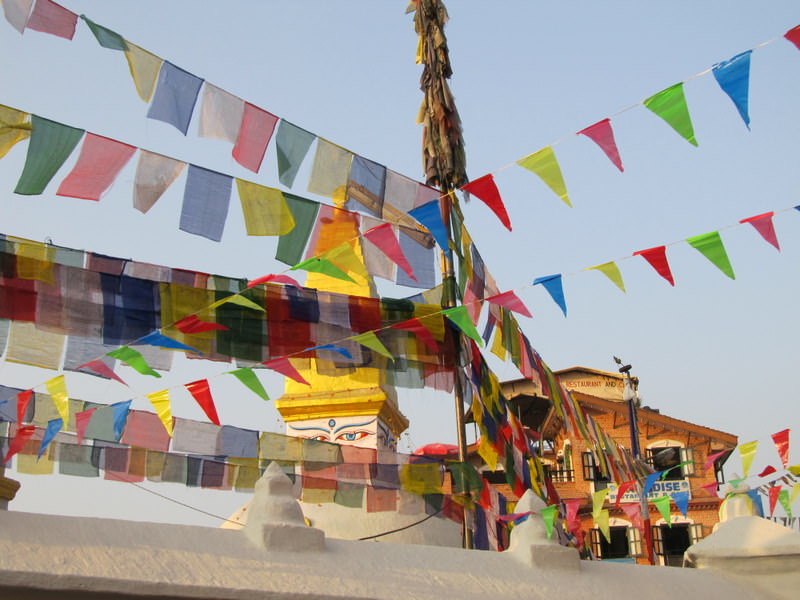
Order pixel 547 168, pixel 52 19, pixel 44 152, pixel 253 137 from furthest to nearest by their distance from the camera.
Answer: pixel 253 137 < pixel 547 168 < pixel 52 19 < pixel 44 152

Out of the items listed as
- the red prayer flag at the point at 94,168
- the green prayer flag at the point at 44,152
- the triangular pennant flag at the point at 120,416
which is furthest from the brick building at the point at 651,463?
the green prayer flag at the point at 44,152

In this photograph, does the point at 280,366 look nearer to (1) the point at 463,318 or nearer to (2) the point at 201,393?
(2) the point at 201,393

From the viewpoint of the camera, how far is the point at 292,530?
18.0 feet

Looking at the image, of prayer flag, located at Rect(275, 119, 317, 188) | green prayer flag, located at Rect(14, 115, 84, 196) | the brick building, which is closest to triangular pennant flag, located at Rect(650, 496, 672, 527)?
prayer flag, located at Rect(275, 119, 317, 188)

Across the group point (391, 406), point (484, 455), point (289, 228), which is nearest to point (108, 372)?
point (289, 228)

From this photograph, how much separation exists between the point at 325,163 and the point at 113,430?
3.28 m

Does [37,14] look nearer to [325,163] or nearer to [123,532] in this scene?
[325,163]

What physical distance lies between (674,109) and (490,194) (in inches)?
70.3

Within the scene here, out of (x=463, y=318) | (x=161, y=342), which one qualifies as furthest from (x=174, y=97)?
(x=463, y=318)

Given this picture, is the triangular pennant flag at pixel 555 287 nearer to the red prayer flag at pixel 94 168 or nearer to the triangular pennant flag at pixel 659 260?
the triangular pennant flag at pixel 659 260

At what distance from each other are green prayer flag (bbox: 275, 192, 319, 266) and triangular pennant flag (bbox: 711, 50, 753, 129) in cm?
369

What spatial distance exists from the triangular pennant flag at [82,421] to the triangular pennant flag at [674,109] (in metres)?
5.39

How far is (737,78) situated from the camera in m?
6.40

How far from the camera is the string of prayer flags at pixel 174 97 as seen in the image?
745 centimetres
